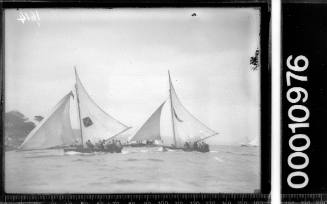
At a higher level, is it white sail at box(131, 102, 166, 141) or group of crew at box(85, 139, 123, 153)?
white sail at box(131, 102, 166, 141)

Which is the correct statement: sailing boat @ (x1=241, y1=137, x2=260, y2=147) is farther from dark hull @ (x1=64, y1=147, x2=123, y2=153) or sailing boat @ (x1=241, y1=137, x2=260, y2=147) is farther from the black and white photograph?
dark hull @ (x1=64, y1=147, x2=123, y2=153)

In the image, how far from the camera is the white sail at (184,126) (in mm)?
914

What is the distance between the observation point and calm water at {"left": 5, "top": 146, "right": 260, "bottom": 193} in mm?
918

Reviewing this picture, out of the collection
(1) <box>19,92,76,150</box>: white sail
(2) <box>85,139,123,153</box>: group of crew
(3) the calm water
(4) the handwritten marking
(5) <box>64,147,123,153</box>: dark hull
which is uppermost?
(4) the handwritten marking

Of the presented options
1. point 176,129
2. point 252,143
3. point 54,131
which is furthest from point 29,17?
point 252,143

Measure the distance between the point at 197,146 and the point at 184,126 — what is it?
50 mm

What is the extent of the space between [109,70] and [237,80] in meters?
0.26

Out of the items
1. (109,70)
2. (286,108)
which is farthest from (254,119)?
(109,70)

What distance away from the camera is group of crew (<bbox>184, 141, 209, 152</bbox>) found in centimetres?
92

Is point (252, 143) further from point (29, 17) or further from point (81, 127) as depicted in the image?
point (29, 17)

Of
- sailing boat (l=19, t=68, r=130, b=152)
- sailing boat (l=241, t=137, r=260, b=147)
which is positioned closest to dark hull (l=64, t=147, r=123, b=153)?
sailing boat (l=19, t=68, r=130, b=152)

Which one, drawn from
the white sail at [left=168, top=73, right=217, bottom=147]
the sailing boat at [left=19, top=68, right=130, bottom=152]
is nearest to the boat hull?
the sailing boat at [left=19, top=68, right=130, bottom=152]

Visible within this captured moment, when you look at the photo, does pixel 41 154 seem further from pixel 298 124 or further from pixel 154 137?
pixel 298 124

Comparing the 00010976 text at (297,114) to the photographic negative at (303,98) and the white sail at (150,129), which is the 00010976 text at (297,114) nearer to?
the photographic negative at (303,98)
